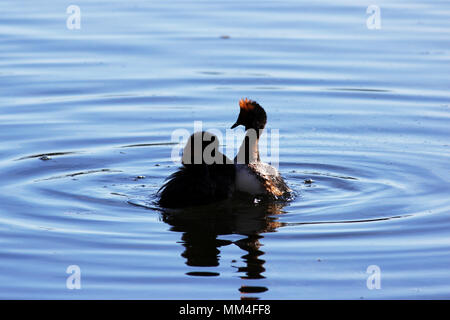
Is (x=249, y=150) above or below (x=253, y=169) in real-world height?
above

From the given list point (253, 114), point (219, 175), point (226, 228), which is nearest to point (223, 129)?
point (253, 114)

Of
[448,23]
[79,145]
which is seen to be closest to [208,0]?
[448,23]

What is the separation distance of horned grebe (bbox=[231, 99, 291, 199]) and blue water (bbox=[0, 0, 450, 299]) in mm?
201

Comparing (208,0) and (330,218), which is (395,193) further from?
(208,0)

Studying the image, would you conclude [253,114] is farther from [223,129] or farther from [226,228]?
[223,129]

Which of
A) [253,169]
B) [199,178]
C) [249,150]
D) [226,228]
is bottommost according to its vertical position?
[226,228]

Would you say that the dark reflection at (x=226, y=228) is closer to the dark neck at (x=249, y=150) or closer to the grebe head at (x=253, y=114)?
the dark neck at (x=249, y=150)

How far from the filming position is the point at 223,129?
40.1 ft

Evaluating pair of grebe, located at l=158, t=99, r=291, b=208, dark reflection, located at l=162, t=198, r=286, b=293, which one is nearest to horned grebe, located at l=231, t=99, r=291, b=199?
pair of grebe, located at l=158, t=99, r=291, b=208

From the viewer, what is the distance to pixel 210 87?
14172mm

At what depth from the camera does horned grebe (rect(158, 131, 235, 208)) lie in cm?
916

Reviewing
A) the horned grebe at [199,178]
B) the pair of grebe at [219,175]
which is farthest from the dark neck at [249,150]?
the horned grebe at [199,178]

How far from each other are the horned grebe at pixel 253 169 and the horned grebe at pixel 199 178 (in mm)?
199

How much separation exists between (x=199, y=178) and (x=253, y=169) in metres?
0.68
